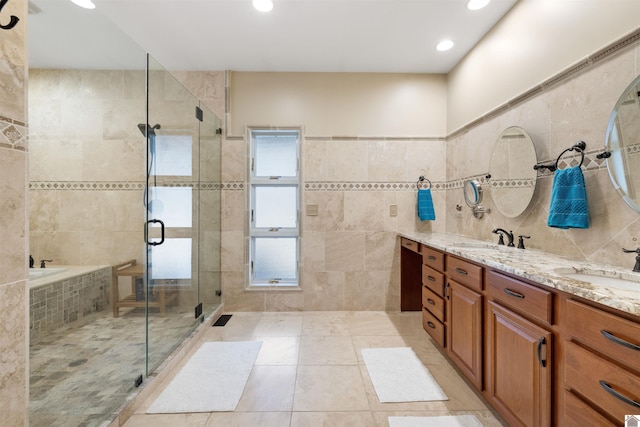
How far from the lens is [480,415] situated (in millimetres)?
1466

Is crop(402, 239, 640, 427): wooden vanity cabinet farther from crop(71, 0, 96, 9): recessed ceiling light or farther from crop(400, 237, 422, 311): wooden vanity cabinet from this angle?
crop(71, 0, 96, 9): recessed ceiling light

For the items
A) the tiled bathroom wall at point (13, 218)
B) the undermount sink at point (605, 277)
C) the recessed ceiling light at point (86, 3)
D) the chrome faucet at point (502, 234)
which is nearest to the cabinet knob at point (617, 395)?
the undermount sink at point (605, 277)

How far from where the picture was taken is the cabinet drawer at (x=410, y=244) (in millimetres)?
2404

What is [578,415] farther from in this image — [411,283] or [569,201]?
[411,283]

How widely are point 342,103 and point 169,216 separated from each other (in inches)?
81.7

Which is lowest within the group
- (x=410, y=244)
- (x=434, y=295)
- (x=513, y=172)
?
(x=434, y=295)

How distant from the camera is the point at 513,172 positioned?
1.94 meters

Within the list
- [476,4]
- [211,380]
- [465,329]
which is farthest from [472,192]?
[211,380]

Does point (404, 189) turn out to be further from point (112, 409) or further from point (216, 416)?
point (112, 409)

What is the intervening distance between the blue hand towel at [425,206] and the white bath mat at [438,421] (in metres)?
1.75

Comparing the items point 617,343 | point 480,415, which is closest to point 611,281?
point 617,343

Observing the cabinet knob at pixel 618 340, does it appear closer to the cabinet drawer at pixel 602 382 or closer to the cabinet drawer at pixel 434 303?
the cabinet drawer at pixel 602 382

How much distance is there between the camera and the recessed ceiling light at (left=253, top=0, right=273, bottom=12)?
1.92 metres

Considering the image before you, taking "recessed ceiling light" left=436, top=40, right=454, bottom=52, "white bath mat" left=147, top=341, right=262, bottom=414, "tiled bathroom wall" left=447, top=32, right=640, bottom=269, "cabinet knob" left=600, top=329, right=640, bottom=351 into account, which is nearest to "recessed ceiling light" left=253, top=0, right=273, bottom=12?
"recessed ceiling light" left=436, top=40, right=454, bottom=52
